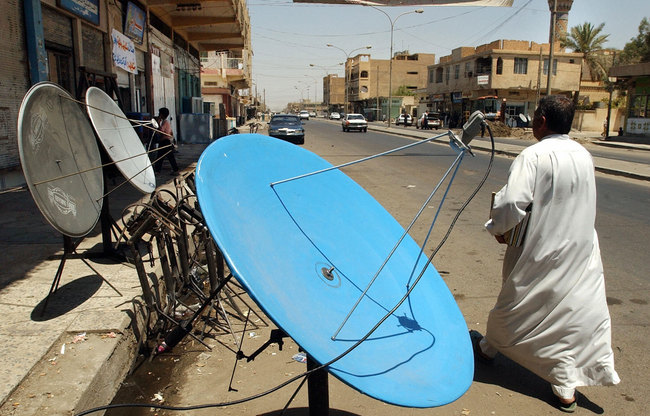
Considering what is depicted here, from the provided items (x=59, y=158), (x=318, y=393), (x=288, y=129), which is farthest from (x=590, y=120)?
(x=318, y=393)

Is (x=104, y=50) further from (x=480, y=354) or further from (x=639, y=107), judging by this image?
(x=639, y=107)

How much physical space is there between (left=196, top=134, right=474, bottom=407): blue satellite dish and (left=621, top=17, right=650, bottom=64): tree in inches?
2158

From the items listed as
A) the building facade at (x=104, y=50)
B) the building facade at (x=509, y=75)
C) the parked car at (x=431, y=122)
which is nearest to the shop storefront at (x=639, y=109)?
the building facade at (x=509, y=75)

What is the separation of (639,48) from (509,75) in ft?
43.5

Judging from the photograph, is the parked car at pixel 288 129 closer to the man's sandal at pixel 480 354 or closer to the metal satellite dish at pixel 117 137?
the metal satellite dish at pixel 117 137

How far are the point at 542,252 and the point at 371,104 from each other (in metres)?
94.6

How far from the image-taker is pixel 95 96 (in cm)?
457

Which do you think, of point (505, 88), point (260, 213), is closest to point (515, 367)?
point (260, 213)

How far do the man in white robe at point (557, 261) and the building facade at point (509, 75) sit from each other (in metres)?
46.3

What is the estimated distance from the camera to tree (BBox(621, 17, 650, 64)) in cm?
4756

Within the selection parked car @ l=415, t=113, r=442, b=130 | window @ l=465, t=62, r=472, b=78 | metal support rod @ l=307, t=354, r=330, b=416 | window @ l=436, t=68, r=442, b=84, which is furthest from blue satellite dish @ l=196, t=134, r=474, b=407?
window @ l=436, t=68, r=442, b=84

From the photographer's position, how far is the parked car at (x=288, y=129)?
23.9 m

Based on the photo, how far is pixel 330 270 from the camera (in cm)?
221

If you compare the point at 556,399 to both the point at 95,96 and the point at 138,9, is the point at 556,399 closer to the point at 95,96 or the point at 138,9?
the point at 95,96
